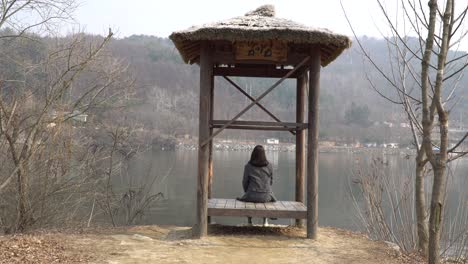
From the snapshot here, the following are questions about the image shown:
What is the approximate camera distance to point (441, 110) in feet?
15.1

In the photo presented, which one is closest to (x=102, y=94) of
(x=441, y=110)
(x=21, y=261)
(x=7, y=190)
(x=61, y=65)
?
(x=61, y=65)

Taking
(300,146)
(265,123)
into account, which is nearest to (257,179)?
(265,123)

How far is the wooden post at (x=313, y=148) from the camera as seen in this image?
22.5 ft

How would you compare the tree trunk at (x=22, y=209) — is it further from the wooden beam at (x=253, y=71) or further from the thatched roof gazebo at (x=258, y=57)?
the wooden beam at (x=253, y=71)

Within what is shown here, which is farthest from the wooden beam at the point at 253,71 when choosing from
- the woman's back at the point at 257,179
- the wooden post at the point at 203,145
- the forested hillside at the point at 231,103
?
the forested hillside at the point at 231,103

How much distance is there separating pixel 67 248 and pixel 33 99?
546 cm

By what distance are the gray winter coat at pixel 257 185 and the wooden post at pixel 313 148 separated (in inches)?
33.8

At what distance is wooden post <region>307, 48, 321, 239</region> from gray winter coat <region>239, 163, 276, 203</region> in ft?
2.82

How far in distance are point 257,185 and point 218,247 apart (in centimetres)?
151

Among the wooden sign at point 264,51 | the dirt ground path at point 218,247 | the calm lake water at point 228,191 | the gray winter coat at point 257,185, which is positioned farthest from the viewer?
the calm lake water at point 228,191

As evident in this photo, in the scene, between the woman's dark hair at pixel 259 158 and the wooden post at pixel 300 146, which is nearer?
the woman's dark hair at pixel 259 158

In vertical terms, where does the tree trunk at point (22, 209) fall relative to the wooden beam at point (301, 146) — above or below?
below

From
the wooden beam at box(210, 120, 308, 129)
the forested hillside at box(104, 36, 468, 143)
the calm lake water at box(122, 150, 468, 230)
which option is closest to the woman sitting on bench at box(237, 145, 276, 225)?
the wooden beam at box(210, 120, 308, 129)

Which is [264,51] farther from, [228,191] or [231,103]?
[231,103]
